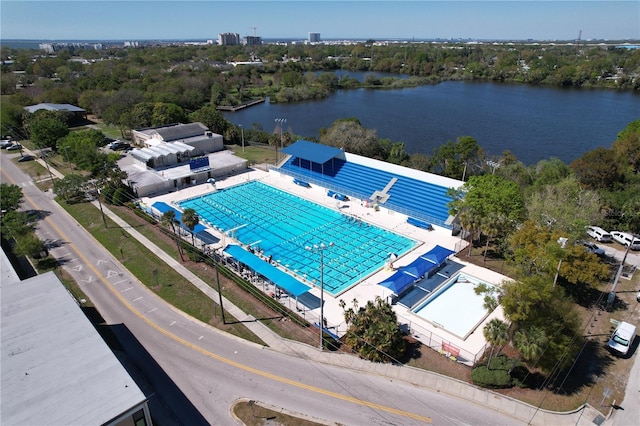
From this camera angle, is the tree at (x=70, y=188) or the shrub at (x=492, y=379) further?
the tree at (x=70, y=188)

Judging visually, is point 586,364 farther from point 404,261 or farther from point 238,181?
point 238,181

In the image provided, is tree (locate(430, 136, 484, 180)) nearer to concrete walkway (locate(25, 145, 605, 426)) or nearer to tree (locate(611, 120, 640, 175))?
tree (locate(611, 120, 640, 175))

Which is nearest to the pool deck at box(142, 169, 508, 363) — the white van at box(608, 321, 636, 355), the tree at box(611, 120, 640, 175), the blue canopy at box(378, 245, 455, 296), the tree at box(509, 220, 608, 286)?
the blue canopy at box(378, 245, 455, 296)

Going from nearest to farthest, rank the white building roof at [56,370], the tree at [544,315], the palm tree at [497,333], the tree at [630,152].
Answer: the white building roof at [56,370] < the tree at [544,315] < the palm tree at [497,333] < the tree at [630,152]

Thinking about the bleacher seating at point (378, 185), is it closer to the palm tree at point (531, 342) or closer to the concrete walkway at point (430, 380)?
the palm tree at point (531, 342)

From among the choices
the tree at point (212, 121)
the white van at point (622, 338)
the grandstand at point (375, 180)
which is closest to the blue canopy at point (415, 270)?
the grandstand at point (375, 180)

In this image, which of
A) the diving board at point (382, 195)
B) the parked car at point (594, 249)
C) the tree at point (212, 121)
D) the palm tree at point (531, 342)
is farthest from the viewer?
the tree at point (212, 121)

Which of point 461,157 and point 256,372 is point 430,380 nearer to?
point 256,372
